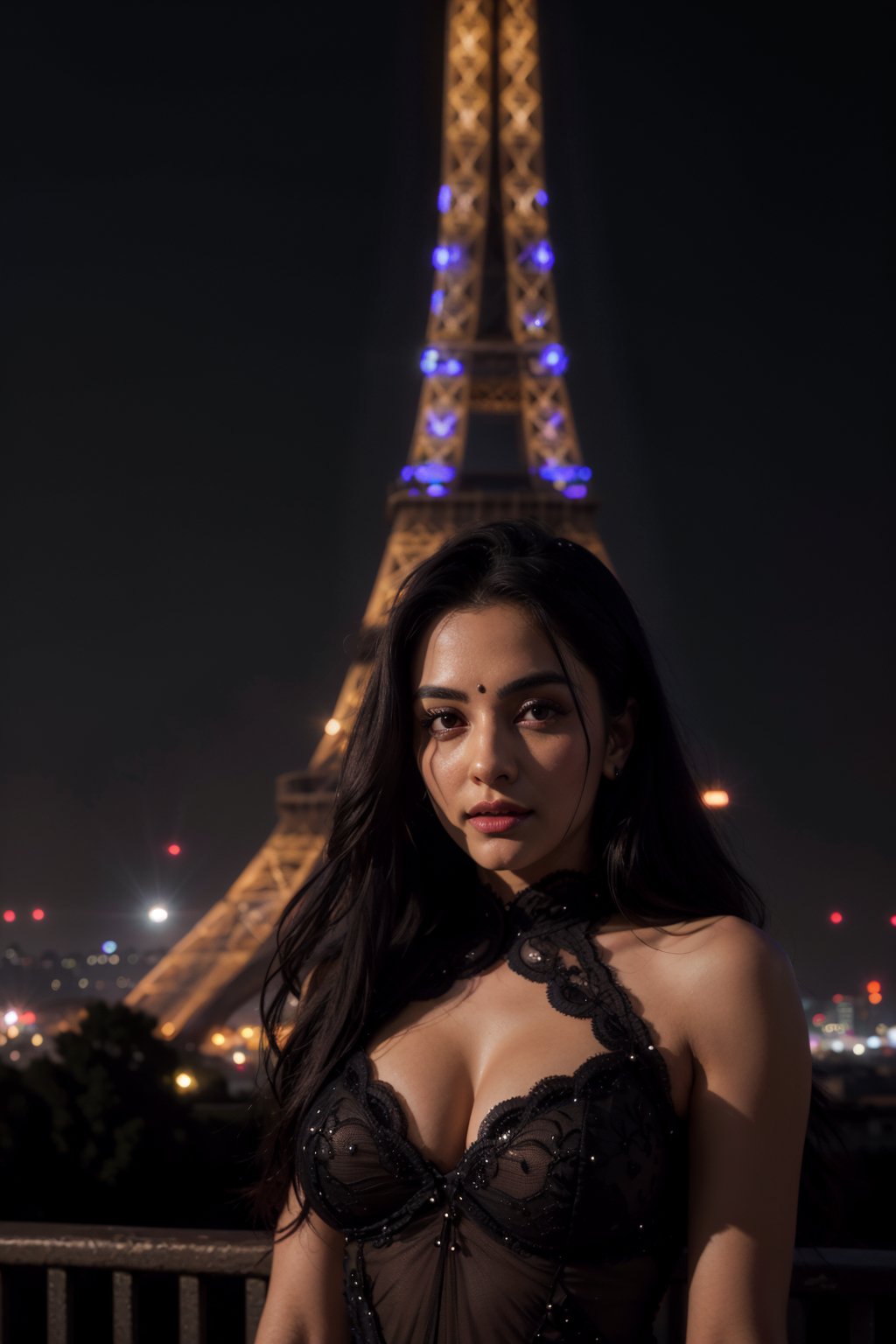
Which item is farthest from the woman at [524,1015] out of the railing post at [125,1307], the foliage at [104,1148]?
the foliage at [104,1148]

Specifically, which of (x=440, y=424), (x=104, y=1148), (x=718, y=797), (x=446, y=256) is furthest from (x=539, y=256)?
(x=718, y=797)

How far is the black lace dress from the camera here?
183 centimetres

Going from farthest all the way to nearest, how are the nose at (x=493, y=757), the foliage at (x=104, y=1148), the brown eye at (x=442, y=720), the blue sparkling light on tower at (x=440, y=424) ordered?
the blue sparkling light on tower at (x=440, y=424), the foliage at (x=104, y=1148), the brown eye at (x=442, y=720), the nose at (x=493, y=757)

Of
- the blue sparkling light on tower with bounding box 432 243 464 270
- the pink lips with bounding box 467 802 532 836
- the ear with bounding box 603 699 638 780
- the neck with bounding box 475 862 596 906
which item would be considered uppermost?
the blue sparkling light on tower with bounding box 432 243 464 270

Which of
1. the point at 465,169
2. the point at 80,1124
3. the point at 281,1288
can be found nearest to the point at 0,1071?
the point at 80,1124

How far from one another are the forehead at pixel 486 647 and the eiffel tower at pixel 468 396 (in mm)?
21674

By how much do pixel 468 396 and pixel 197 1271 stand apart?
90.9 ft

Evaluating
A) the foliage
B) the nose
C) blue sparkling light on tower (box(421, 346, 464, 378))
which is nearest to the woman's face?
the nose

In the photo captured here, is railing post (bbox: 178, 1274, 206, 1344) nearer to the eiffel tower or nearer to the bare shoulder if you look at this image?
the bare shoulder

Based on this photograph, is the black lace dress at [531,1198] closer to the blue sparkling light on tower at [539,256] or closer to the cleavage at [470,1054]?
the cleavage at [470,1054]

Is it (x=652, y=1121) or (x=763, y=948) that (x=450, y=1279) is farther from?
(x=763, y=948)

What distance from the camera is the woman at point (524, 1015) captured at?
1.84 m

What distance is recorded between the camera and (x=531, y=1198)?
72.0 inches

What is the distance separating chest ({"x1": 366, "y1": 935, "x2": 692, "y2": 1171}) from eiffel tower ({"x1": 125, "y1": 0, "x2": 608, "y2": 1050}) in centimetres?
2176
